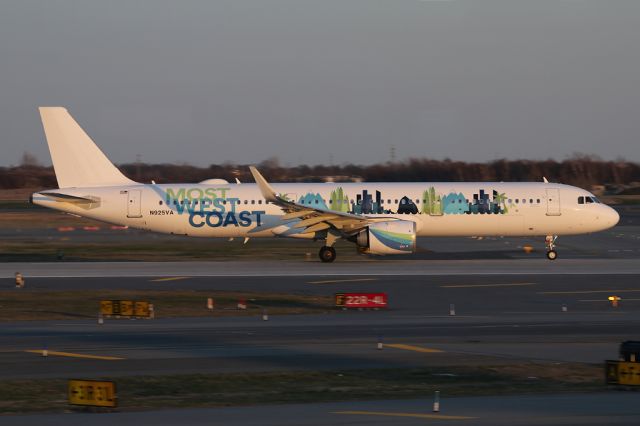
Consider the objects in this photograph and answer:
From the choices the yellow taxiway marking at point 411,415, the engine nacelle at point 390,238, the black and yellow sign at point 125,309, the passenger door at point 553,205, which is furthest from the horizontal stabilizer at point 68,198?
the yellow taxiway marking at point 411,415

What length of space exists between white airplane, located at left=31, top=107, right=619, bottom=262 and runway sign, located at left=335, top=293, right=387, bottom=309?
46.6 ft

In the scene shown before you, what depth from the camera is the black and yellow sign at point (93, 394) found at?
15703mm

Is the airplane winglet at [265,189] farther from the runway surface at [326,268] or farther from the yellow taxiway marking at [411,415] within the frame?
the yellow taxiway marking at [411,415]

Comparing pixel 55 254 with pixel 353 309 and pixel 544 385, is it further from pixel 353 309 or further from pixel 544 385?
pixel 544 385

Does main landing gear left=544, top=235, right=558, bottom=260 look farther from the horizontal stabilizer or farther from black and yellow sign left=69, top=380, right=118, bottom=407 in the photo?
black and yellow sign left=69, top=380, right=118, bottom=407

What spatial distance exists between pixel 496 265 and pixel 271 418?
28.8 metres

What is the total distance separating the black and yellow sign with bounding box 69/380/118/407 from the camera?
15703mm

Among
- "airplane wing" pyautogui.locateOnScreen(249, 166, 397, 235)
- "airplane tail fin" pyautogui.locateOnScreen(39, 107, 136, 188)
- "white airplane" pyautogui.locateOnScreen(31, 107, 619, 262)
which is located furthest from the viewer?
"airplane tail fin" pyautogui.locateOnScreen(39, 107, 136, 188)

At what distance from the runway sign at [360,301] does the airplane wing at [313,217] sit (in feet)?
41.1

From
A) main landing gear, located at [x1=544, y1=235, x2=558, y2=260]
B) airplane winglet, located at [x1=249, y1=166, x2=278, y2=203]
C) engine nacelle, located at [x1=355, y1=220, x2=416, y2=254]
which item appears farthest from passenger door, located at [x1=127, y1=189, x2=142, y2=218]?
main landing gear, located at [x1=544, y1=235, x2=558, y2=260]

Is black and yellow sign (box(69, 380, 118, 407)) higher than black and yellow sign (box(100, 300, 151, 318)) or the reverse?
the reverse

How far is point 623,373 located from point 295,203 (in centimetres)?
2808

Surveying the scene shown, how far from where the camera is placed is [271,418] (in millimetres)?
15305

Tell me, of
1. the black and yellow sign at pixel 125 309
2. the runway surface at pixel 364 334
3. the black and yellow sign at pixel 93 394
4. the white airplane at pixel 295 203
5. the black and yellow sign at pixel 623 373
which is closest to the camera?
the black and yellow sign at pixel 93 394
